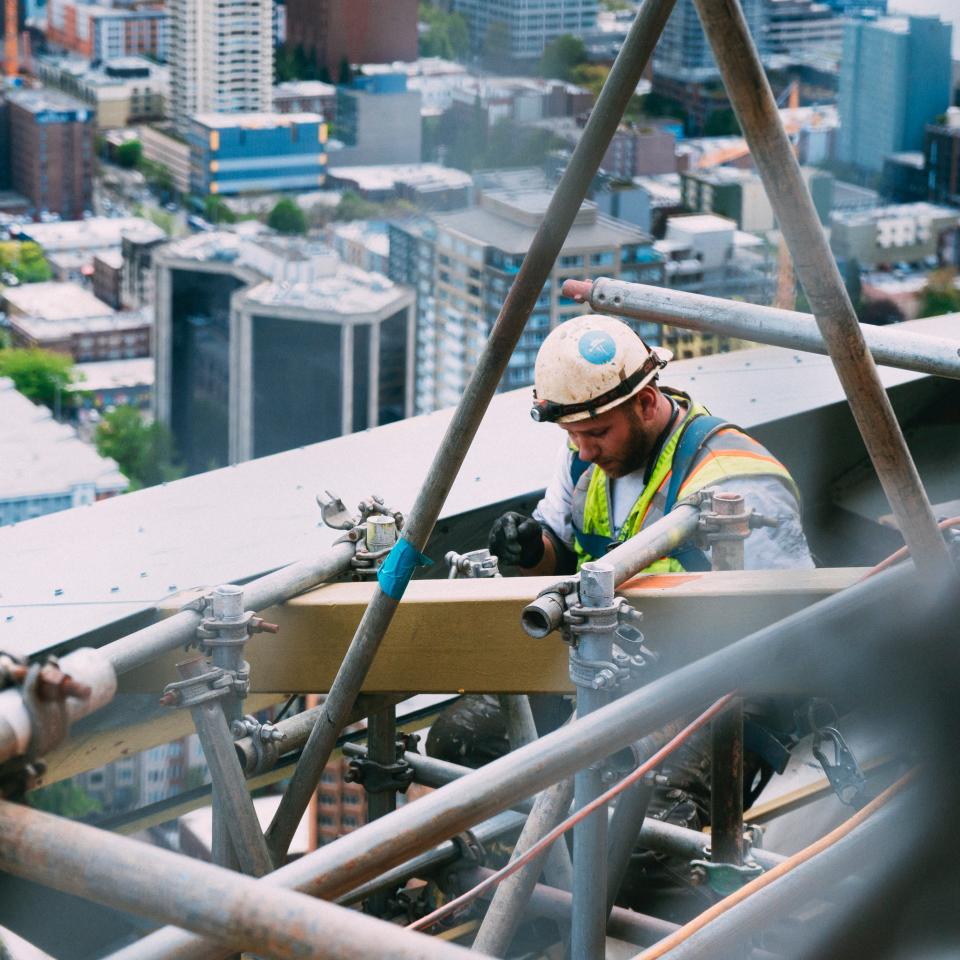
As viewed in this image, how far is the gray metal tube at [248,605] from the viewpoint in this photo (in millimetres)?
1828

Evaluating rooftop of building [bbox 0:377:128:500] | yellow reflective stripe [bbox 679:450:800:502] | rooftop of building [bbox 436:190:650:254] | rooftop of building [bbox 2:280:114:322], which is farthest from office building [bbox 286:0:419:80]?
yellow reflective stripe [bbox 679:450:800:502]

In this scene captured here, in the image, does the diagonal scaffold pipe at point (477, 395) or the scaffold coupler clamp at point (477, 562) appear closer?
the diagonal scaffold pipe at point (477, 395)

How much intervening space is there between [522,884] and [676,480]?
0.80 m

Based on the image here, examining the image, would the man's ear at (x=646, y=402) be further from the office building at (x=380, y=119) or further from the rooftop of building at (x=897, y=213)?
the office building at (x=380, y=119)

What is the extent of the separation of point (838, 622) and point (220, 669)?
75 centimetres

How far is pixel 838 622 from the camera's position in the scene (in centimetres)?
168

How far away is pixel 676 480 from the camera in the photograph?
2734 millimetres

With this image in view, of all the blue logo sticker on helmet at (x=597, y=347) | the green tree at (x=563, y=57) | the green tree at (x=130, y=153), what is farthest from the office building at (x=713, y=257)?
the blue logo sticker on helmet at (x=597, y=347)

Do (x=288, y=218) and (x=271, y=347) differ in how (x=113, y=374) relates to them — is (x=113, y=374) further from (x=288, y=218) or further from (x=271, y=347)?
(x=271, y=347)

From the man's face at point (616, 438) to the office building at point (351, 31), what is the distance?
162ft

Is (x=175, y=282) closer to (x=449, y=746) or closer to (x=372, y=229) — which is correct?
(x=372, y=229)

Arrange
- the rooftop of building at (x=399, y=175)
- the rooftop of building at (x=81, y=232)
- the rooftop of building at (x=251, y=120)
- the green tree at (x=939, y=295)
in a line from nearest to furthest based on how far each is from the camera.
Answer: the green tree at (x=939, y=295) → the rooftop of building at (x=399, y=175) → the rooftop of building at (x=81, y=232) → the rooftop of building at (x=251, y=120)

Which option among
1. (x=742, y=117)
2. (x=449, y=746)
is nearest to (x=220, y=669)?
(x=742, y=117)

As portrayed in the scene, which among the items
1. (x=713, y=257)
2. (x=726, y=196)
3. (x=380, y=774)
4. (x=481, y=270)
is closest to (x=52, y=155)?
(x=726, y=196)
